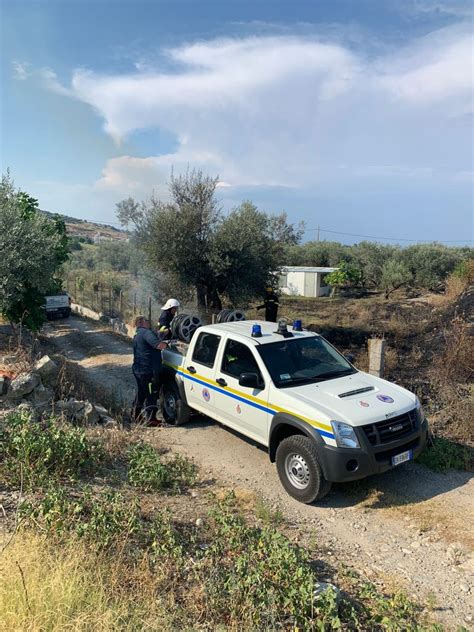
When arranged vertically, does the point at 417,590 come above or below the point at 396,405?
below

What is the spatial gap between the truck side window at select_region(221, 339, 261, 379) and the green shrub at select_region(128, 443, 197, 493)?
1.32m

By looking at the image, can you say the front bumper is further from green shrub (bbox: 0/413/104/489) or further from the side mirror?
green shrub (bbox: 0/413/104/489)

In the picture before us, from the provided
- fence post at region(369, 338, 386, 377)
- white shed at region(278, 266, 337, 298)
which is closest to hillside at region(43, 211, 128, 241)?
white shed at region(278, 266, 337, 298)

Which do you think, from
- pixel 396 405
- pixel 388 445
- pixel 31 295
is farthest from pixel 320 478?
pixel 31 295

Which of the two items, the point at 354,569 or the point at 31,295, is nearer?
the point at 354,569

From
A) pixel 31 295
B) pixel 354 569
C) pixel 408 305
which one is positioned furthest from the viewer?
pixel 408 305

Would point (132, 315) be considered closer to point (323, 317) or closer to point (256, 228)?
point (256, 228)

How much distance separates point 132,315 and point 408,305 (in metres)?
14.9

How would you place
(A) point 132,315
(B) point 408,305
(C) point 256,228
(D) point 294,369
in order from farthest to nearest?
(B) point 408,305 < (A) point 132,315 < (C) point 256,228 < (D) point 294,369

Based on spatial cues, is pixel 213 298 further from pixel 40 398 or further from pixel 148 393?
pixel 40 398

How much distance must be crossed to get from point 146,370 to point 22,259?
5151mm

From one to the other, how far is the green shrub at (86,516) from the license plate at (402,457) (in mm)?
2726

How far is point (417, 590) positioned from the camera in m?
3.71

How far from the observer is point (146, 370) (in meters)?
7.49
